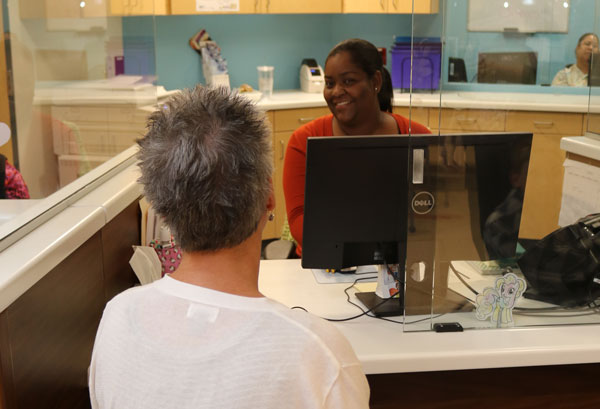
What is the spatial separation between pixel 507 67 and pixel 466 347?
661 millimetres

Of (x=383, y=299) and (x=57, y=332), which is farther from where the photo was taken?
(x=383, y=299)

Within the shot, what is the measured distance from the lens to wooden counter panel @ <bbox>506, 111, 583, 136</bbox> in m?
1.64

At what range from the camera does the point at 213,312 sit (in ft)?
3.10

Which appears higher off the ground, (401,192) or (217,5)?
(217,5)

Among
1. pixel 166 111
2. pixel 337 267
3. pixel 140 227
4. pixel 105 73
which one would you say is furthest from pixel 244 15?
pixel 166 111

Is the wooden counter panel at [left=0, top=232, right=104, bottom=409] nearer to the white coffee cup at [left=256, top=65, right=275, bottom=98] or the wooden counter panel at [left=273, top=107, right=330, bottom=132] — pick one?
the wooden counter panel at [left=273, top=107, right=330, bottom=132]

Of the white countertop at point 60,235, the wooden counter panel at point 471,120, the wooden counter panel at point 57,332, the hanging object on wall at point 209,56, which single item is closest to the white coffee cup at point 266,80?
the hanging object on wall at point 209,56

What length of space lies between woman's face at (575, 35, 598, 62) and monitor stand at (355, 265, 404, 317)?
741mm

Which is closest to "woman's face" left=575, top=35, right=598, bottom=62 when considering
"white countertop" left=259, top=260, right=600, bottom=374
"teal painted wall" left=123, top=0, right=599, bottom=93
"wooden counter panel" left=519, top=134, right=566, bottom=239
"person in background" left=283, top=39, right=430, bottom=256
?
"wooden counter panel" left=519, top=134, right=566, bottom=239

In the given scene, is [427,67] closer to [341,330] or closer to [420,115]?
[420,115]

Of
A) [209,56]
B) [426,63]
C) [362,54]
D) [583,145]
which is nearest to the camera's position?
[426,63]

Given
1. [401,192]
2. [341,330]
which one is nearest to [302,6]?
[401,192]

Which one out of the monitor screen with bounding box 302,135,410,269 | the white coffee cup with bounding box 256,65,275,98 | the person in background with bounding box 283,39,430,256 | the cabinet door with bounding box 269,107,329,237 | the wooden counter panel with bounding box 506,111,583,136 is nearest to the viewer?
Answer: the wooden counter panel with bounding box 506,111,583,136

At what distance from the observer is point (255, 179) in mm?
991
